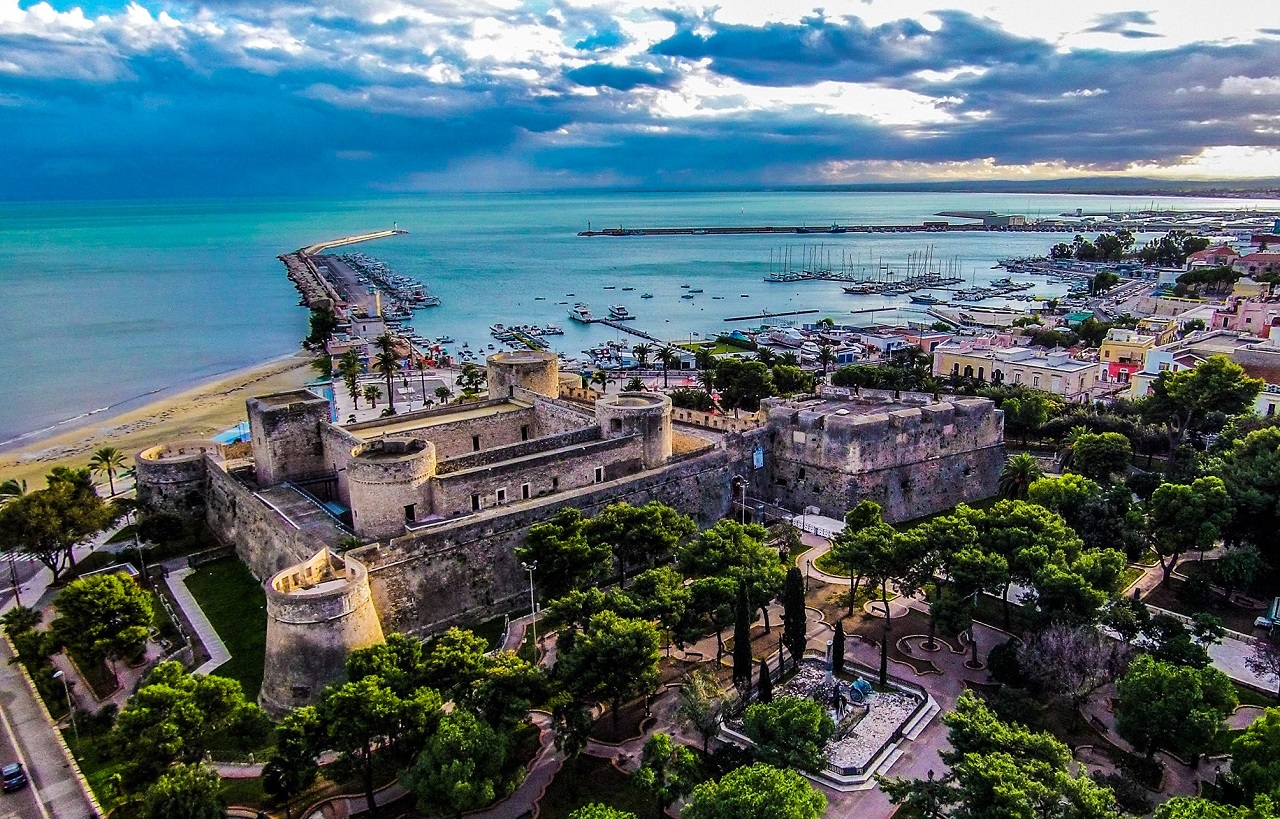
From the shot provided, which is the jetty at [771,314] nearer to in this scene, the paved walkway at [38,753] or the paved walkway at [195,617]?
the paved walkway at [195,617]

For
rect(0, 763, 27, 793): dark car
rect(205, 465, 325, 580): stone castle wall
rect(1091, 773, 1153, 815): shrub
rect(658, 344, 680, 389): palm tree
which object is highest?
rect(205, 465, 325, 580): stone castle wall

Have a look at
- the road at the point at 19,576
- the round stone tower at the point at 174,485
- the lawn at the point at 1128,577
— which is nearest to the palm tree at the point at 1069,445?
the lawn at the point at 1128,577

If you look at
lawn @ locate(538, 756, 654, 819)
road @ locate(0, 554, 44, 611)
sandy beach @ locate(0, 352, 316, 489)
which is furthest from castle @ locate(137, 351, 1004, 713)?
sandy beach @ locate(0, 352, 316, 489)

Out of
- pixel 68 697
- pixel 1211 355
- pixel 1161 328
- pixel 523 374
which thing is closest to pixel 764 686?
pixel 68 697

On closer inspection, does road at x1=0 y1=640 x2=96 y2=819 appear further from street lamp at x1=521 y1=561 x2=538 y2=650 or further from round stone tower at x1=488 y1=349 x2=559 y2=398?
round stone tower at x1=488 y1=349 x2=559 y2=398

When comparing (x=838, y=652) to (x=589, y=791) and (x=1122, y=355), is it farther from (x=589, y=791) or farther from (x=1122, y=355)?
(x=1122, y=355)

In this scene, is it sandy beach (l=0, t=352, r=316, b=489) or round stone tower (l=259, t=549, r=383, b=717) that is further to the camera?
sandy beach (l=0, t=352, r=316, b=489)
